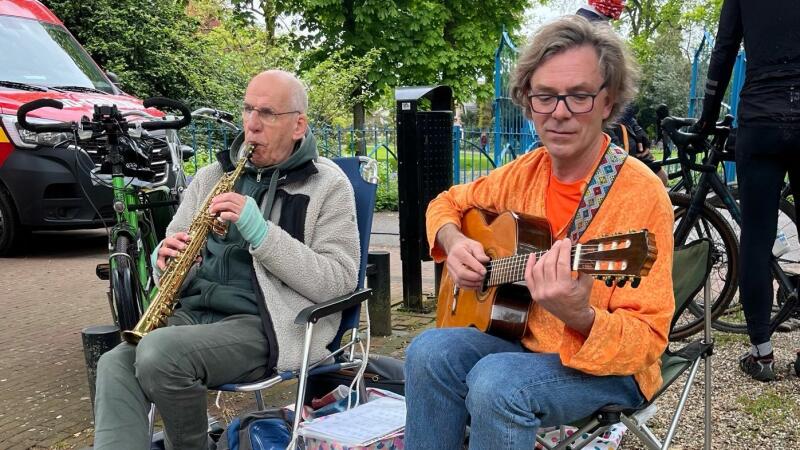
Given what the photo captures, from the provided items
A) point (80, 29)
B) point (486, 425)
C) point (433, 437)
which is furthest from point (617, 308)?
point (80, 29)

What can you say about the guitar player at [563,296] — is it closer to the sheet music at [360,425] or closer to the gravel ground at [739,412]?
the sheet music at [360,425]

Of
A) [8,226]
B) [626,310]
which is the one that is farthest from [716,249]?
[8,226]

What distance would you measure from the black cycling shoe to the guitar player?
1.86m

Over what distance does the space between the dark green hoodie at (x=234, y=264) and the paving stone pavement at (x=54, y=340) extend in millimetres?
854

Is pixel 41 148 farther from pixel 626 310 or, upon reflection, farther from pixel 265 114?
pixel 626 310

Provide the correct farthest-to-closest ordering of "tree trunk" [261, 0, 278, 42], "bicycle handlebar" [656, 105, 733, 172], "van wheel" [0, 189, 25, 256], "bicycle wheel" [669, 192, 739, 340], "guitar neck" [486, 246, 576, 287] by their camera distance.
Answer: "tree trunk" [261, 0, 278, 42] < "van wheel" [0, 189, 25, 256] < "bicycle wheel" [669, 192, 739, 340] < "bicycle handlebar" [656, 105, 733, 172] < "guitar neck" [486, 246, 576, 287]

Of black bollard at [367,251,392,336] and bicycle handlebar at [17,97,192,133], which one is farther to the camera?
black bollard at [367,251,392,336]

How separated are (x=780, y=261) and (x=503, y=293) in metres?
2.63

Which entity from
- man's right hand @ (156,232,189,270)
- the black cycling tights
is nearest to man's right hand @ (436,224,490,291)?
man's right hand @ (156,232,189,270)

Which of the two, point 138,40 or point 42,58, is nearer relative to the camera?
point 42,58

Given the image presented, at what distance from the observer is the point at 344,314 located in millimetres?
2885

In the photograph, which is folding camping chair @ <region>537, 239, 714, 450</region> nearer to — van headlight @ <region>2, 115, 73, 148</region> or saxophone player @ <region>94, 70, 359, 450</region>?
saxophone player @ <region>94, 70, 359, 450</region>

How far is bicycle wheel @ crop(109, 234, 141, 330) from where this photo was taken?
321 cm

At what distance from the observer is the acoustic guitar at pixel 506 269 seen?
1.64m
